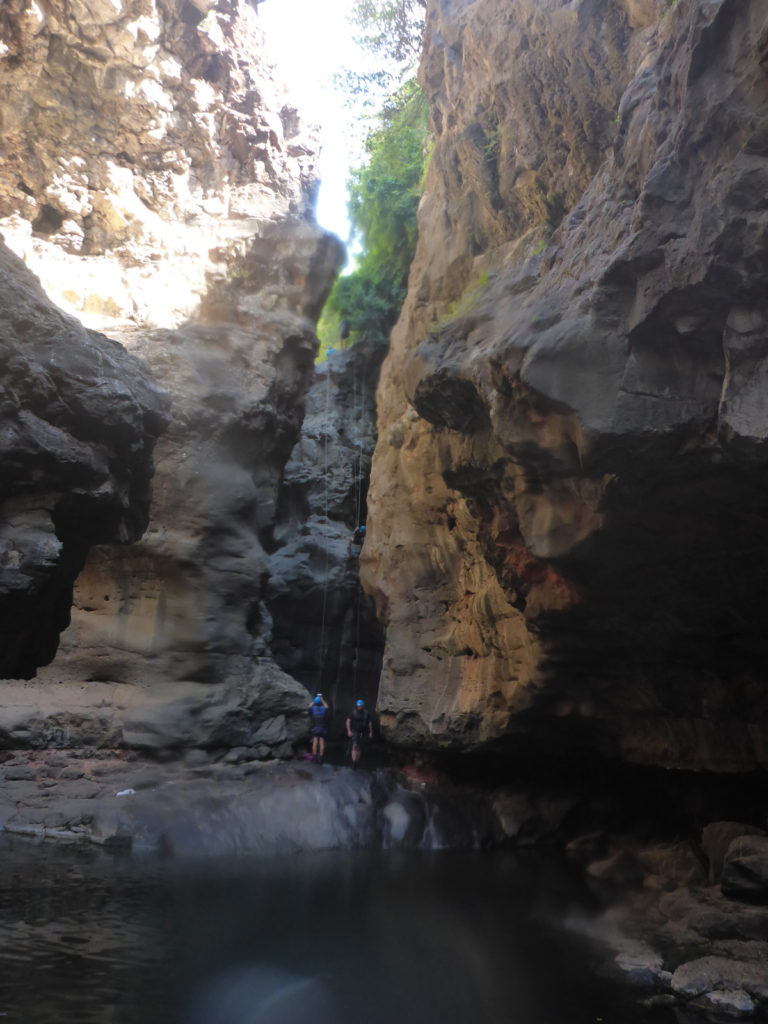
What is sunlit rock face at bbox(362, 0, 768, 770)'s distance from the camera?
591cm

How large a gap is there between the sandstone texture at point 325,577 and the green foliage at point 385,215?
138 cm

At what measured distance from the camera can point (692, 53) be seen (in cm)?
585

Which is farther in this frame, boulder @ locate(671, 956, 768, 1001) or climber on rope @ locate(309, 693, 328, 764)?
climber on rope @ locate(309, 693, 328, 764)

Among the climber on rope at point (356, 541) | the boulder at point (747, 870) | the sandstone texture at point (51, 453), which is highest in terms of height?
the climber on rope at point (356, 541)

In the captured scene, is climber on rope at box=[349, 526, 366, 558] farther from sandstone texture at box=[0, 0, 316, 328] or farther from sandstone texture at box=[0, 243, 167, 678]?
sandstone texture at box=[0, 243, 167, 678]

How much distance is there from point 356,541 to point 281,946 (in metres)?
15.1

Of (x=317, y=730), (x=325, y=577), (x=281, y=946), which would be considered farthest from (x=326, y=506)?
(x=281, y=946)

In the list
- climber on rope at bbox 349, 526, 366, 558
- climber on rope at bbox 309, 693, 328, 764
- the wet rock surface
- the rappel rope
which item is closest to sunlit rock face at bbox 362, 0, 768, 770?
climber on rope at bbox 309, 693, 328, 764

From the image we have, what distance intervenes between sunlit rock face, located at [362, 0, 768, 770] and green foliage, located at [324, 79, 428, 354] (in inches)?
208

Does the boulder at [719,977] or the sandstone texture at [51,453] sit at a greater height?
the sandstone texture at [51,453]

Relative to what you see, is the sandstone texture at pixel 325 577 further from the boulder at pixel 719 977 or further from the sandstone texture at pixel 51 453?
the sandstone texture at pixel 51 453

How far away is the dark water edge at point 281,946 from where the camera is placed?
606 cm

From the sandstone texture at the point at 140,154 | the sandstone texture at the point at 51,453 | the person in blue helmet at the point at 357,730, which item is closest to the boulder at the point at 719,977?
the sandstone texture at the point at 51,453

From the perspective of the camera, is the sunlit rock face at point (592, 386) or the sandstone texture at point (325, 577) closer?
the sunlit rock face at point (592, 386)
